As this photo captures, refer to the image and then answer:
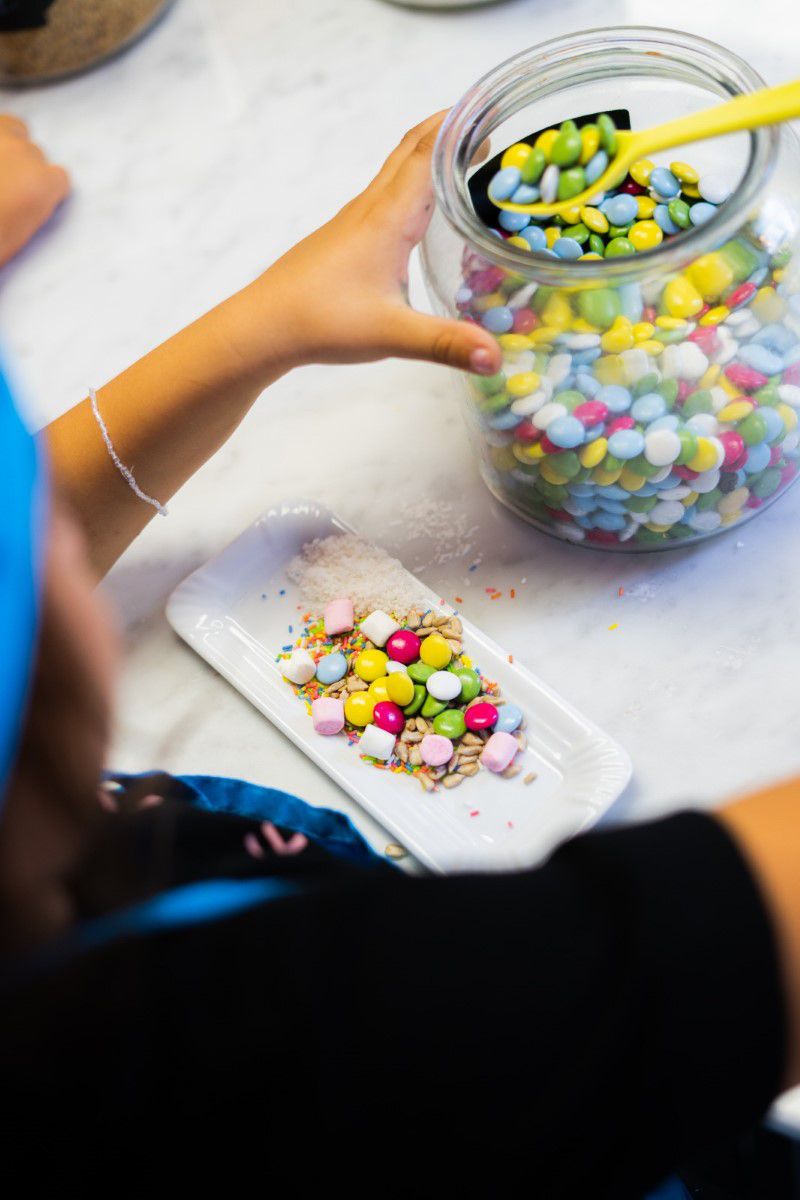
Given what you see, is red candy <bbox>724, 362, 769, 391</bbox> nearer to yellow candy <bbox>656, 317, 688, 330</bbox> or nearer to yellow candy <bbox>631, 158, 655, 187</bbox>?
yellow candy <bbox>656, 317, 688, 330</bbox>

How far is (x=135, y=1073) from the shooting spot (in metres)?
0.40

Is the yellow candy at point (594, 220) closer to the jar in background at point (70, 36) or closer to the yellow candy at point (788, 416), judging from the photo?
the yellow candy at point (788, 416)

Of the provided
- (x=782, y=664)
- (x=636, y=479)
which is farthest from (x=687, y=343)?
(x=782, y=664)

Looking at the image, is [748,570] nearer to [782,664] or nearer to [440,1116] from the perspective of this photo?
[782,664]

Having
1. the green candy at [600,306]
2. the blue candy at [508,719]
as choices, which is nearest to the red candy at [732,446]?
the green candy at [600,306]

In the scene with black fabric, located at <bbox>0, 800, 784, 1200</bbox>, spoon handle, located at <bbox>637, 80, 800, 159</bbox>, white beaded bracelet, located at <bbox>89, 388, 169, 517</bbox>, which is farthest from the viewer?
white beaded bracelet, located at <bbox>89, 388, 169, 517</bbox>

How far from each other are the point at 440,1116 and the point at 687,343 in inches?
17.6

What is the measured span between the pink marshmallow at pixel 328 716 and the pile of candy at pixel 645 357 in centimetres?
20

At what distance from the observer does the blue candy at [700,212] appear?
708 mm

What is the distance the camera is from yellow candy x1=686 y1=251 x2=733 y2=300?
65cm

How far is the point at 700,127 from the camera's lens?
603mm

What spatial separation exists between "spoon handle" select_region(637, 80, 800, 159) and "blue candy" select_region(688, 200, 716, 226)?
0.10m

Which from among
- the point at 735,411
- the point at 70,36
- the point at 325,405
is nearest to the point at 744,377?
the point at 735,411

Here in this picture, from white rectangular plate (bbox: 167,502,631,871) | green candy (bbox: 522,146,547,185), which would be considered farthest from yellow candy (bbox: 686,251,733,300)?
white rectangular plate (bbox: 167,502,631,871)
